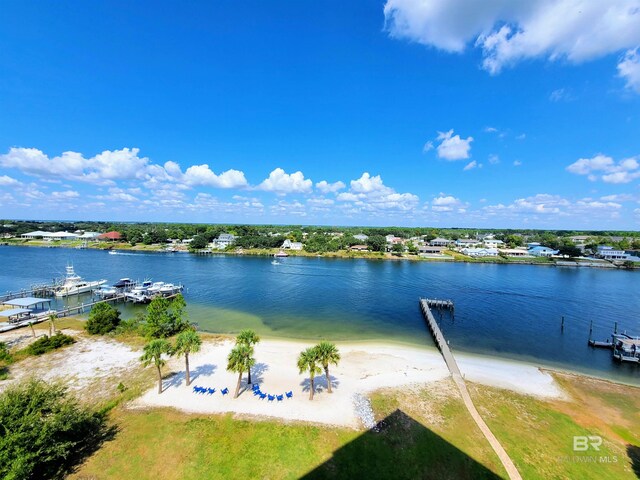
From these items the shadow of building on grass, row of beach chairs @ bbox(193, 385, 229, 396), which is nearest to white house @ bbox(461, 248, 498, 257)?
the shadow of building on grass

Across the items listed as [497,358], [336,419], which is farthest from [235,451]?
[497,358]

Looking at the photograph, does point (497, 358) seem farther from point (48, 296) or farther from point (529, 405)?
point (48, 296)

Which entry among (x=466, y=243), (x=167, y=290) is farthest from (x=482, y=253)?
(x=167, y=290)

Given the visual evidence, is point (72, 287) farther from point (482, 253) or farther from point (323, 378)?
point (482, 253)

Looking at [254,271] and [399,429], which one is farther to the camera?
[254,271]

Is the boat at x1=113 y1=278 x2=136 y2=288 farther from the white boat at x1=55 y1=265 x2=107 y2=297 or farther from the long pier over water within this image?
the long pier over water

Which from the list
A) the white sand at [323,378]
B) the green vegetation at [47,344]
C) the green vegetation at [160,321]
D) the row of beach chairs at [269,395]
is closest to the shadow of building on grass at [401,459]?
the white sand at [323,378]

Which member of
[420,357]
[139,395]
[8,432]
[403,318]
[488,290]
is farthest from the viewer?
[488,290]
